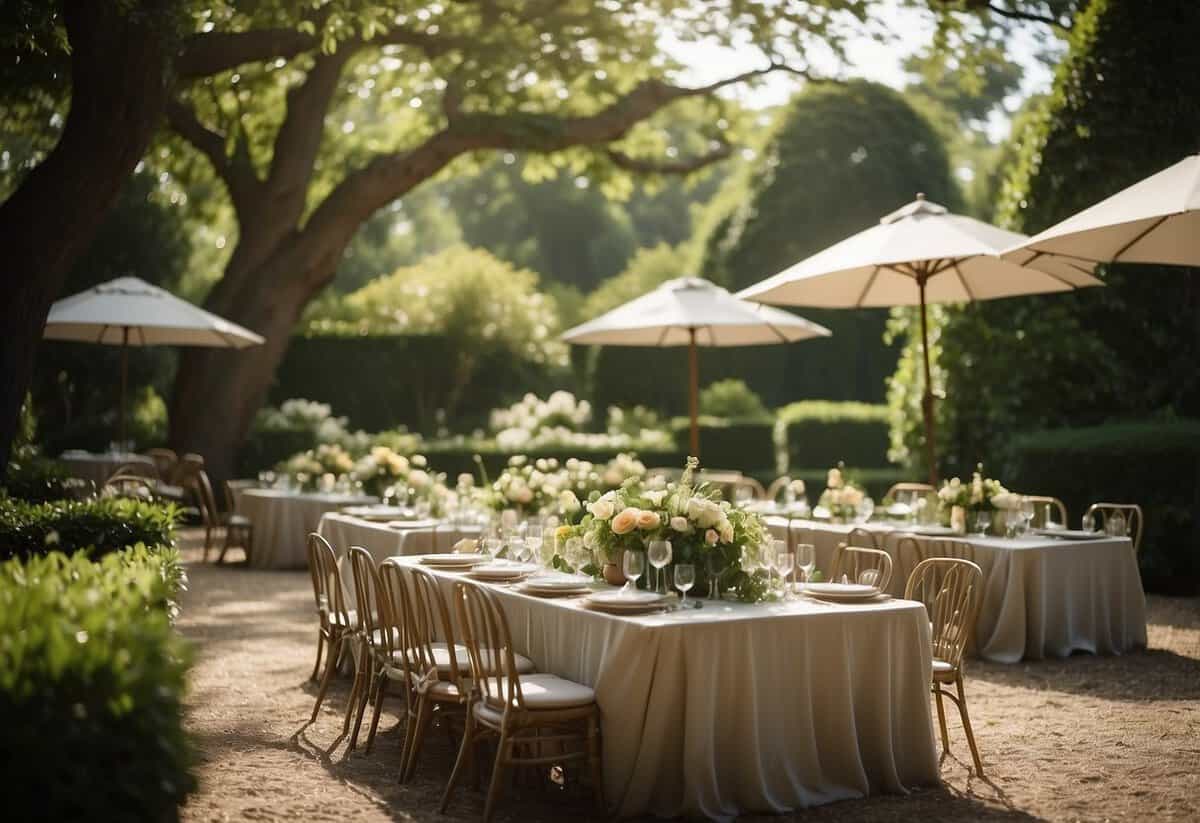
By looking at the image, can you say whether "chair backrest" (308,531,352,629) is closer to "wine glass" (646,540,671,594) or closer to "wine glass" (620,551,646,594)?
"wine glass" (620,551,646,594)

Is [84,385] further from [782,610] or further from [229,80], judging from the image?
[782,610]

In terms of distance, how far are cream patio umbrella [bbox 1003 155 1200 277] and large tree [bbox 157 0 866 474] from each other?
8253 mm

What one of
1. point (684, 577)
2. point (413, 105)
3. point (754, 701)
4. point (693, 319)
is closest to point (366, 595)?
point (684, 577)

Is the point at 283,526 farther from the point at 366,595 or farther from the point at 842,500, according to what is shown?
the point at 366,595

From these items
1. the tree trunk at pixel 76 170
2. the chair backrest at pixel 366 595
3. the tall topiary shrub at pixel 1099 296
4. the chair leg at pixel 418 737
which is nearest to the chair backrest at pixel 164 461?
the tree trunk at pixel 76 170

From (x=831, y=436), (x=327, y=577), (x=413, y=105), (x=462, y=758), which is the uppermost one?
(x=413, y=105)

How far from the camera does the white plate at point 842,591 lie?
5.77m

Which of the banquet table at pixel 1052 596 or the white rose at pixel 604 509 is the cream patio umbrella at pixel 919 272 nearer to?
the banquet table at pixel 1052 596

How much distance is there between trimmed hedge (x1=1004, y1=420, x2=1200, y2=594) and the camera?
12180 millimetres

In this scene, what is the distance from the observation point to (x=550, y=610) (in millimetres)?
5867

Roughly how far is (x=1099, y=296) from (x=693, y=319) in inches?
197

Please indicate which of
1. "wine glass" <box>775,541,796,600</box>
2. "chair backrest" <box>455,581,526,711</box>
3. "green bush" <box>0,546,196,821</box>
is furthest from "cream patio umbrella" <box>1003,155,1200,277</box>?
"green bush" <box>0,546,196,821</box>

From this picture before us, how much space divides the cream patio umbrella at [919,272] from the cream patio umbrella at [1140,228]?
798mm

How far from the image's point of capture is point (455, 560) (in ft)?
23.4
